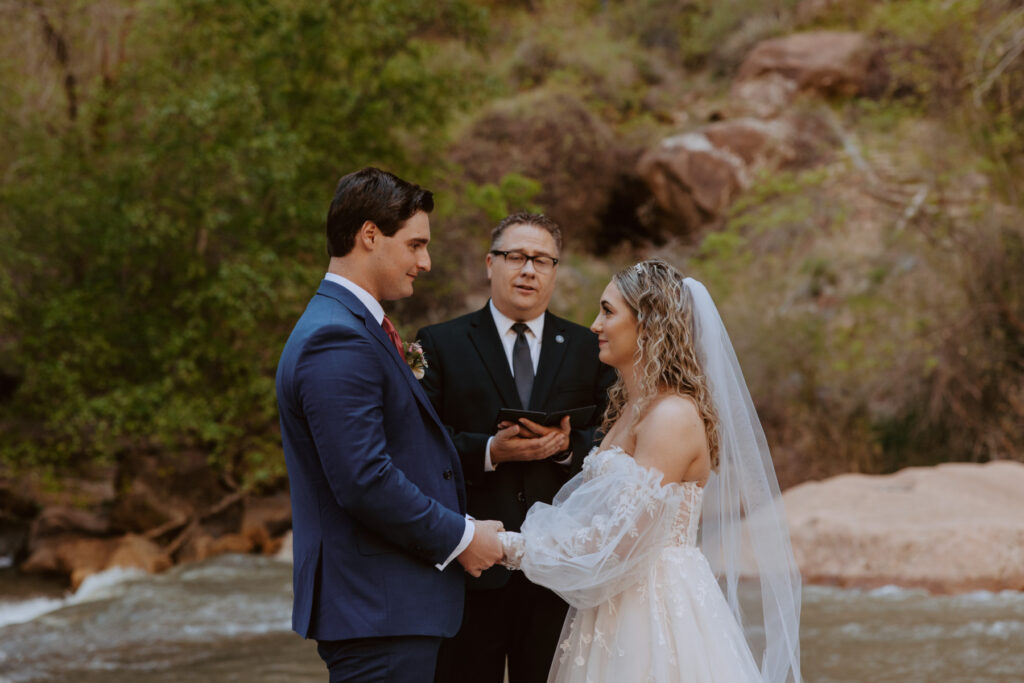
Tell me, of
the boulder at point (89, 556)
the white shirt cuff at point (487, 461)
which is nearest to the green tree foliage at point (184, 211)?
the boulder at point (89, 556)

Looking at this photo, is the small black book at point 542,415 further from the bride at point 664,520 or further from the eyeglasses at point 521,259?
the eyeglasses at point 521,259

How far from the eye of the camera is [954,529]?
7.17 metres

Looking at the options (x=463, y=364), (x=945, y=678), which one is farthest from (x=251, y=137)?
(x=945, y=678)

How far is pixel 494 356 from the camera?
332cm

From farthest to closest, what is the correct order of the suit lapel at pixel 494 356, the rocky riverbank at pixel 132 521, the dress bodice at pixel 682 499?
the rocky riverbank at pixel 132 521 < the suit lapel at pixel 494 356 < the dress bodice at pixel 682 499

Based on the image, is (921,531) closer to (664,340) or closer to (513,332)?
(513,332)

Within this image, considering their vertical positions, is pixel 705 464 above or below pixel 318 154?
below

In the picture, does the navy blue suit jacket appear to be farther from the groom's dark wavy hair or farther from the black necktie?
the black necktie

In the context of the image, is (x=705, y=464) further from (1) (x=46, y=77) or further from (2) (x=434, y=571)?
(1) (x=46, y=77)

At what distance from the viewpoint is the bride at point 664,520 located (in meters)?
2.52

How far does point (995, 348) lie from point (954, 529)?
323 centimetres

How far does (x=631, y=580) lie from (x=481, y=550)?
47 centimetres

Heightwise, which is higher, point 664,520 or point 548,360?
point 548,360

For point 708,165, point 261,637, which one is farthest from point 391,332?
point 708,165
